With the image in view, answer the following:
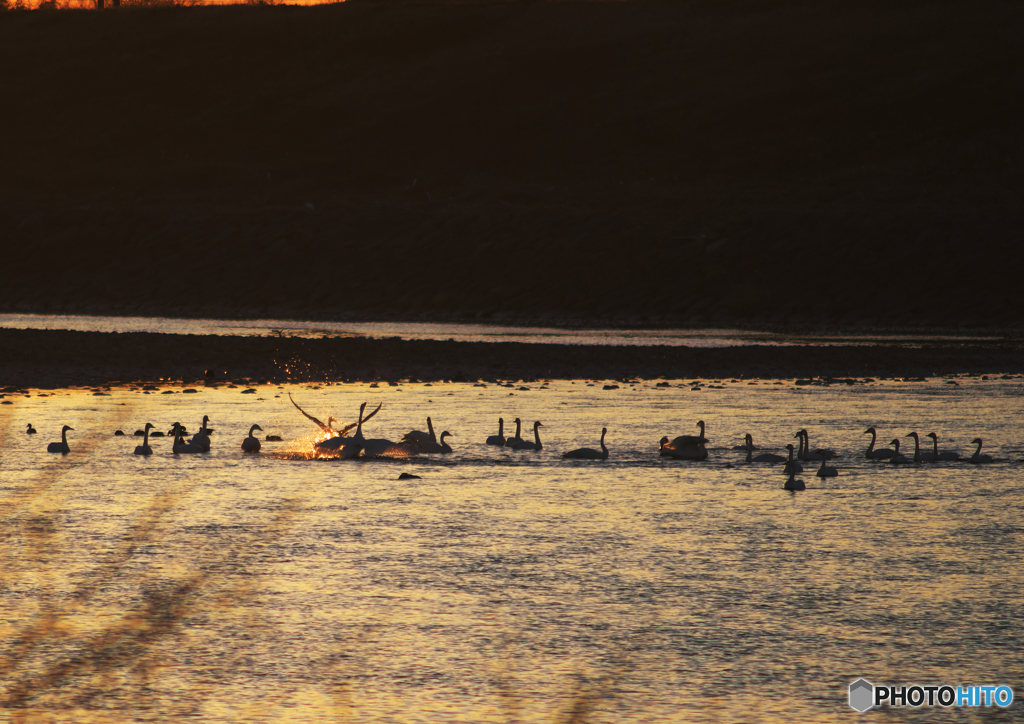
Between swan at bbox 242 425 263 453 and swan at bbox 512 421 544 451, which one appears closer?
swan at bbox 242 425 263 453

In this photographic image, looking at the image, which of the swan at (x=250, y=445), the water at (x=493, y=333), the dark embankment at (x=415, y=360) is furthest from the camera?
the water at (x=493, y=333)

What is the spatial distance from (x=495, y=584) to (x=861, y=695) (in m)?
3.82

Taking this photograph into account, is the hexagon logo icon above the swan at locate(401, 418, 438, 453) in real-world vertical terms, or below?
below

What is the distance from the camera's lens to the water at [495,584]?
9.27 metres

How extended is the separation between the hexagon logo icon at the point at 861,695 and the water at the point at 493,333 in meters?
37.5

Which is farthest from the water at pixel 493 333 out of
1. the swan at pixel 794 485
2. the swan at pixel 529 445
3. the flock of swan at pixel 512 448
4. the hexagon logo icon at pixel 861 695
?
the hexagon logo icon at pixel 861 695

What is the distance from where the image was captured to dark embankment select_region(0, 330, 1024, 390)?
36031mm

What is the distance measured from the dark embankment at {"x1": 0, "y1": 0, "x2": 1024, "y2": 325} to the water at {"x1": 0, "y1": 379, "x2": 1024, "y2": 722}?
148 ft

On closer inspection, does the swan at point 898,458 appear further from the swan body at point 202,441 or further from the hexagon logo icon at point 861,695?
the hexagon logo icon at point 861,695

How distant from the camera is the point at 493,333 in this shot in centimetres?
5466

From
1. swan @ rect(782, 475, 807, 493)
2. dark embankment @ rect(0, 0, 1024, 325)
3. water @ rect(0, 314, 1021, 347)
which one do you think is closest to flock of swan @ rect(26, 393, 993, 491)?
swan @ rect(782, 475, 807, 493)

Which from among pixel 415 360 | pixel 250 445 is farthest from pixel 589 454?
pixel 415 360

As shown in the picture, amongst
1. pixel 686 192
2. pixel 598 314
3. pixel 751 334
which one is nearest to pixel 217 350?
pixel 751 334

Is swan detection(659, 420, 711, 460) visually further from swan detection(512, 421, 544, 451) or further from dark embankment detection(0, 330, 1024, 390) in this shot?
dark embankment detection(0, 330, 1024, 390)
